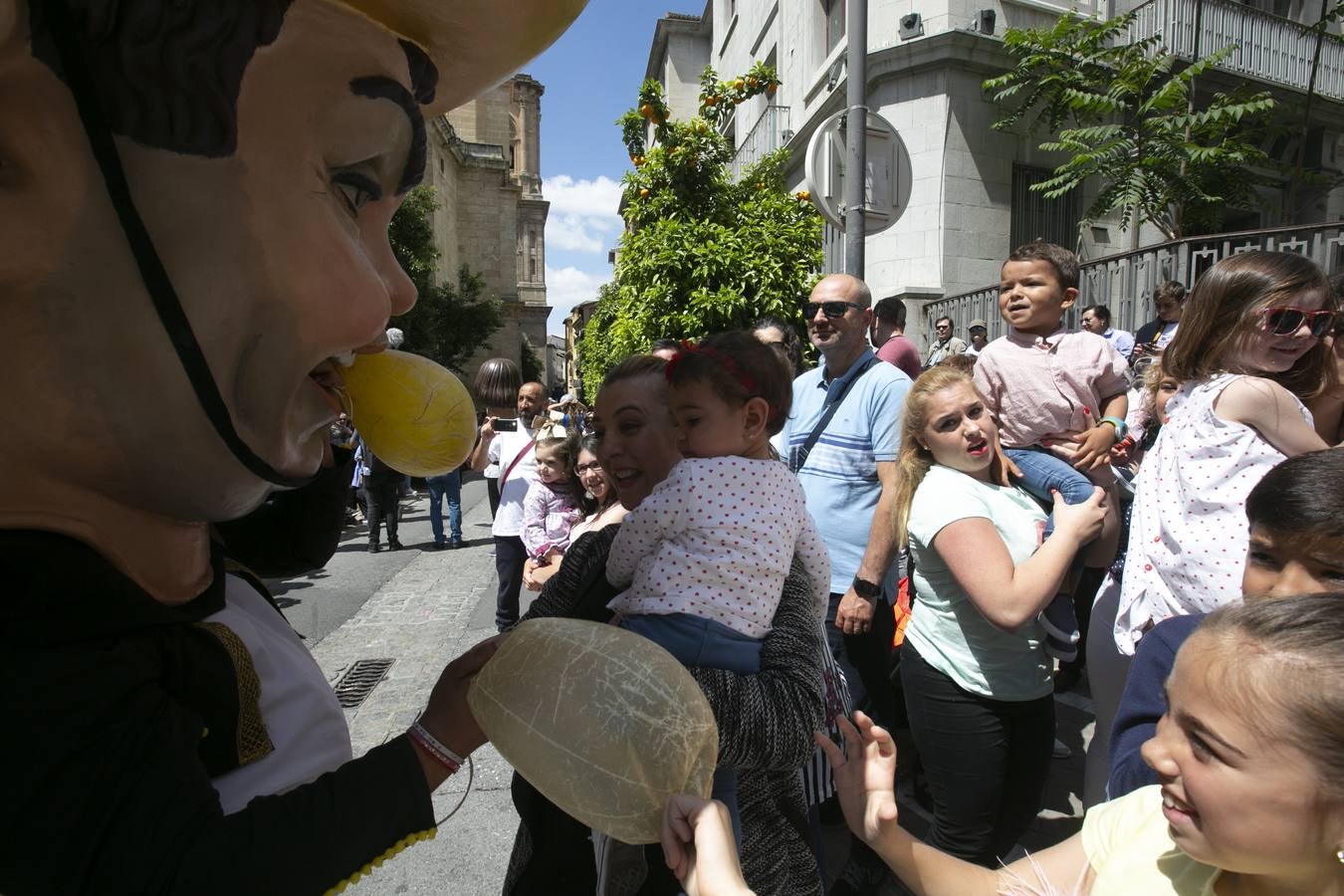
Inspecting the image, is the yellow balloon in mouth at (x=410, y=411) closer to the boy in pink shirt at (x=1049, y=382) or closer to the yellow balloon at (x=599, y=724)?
the yellow balloon at (x=599, y=724)

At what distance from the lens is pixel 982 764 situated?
2.17 metres

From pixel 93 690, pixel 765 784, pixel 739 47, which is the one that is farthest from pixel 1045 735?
pixel 739 47

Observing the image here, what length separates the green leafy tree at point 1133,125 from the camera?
29.4ft

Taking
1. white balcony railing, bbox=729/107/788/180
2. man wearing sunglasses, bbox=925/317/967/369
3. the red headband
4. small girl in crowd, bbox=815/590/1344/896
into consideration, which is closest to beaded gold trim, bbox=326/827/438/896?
small girl in crowd, bbox=815/590/1344/896

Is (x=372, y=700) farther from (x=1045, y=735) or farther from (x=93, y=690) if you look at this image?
(x=93, y=690)

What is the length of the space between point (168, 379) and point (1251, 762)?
1.34 metres

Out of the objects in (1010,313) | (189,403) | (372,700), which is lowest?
(372,700)

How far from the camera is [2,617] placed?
2.33 ft

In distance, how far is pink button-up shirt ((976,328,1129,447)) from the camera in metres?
3.13

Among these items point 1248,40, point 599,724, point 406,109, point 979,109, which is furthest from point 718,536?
point 1248,40

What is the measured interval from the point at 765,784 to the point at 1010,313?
8.07ft

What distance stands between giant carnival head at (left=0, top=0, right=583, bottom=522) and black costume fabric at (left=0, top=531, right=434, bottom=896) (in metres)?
0.13

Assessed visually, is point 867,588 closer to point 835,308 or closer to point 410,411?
point 835,308

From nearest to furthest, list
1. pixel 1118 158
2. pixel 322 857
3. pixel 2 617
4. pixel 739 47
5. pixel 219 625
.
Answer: pixel 2 617 < pixel 322 857 < pixel 219 625 < pixel 1118 158 < pixel 739 47
